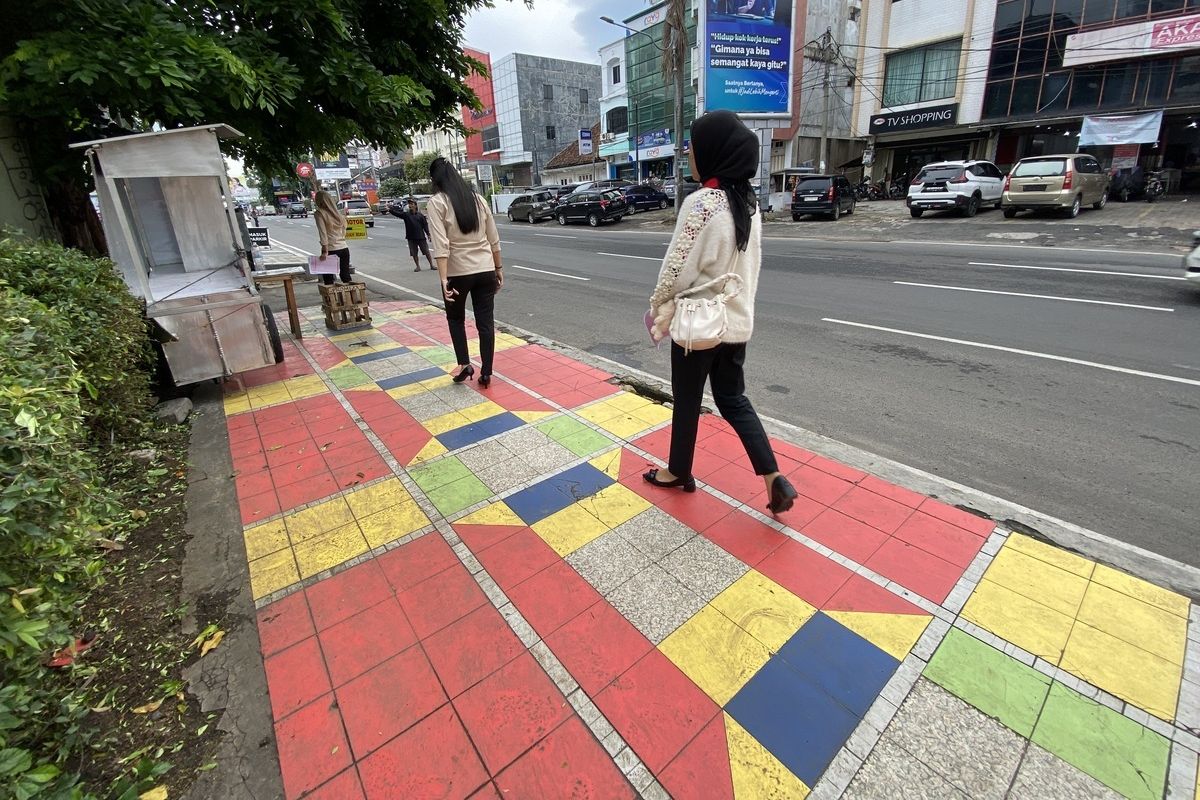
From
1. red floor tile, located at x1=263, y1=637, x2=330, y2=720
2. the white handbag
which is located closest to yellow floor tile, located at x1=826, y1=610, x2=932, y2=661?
the white handbag

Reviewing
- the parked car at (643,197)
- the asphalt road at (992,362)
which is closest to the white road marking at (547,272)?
the asphalt road at (992,362)

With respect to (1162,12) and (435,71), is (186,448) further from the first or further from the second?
(1162,12)

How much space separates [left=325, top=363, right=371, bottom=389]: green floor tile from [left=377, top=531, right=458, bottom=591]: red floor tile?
110 inches

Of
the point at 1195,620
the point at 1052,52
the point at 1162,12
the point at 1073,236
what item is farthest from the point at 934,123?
the point at 1195,620

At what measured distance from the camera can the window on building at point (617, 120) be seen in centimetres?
3794

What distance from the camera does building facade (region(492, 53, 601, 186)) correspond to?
51.1 meters

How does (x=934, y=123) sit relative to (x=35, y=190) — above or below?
above

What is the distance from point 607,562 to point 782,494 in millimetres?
962

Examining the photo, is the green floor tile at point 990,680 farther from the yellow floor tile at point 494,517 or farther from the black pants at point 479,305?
the black pants at point 479,305

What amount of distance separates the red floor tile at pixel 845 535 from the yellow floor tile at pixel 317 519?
8.28ft

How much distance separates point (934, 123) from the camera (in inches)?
977

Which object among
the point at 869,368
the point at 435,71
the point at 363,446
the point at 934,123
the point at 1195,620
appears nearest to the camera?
the point at 1195,620

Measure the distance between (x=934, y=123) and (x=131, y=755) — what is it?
31.0 m

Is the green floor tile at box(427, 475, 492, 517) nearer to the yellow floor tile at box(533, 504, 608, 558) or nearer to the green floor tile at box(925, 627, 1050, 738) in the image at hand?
the yellow floor tile at box(533, 504, 608, 558)
